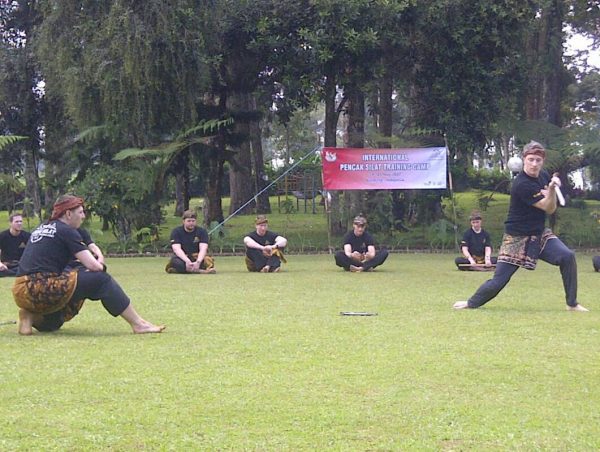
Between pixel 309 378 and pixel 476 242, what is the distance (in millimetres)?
10854

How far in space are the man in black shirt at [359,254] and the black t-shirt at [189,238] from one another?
2.41 meters

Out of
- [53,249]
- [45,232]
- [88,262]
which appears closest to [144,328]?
[88,262]

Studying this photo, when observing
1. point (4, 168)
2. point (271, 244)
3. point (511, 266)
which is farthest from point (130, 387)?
point (4, 168)

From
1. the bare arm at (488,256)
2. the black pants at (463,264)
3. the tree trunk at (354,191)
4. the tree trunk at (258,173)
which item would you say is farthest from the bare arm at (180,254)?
the tree trunk at (258,173)

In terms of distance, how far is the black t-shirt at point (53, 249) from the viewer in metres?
8.34

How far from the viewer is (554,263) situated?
1010cm

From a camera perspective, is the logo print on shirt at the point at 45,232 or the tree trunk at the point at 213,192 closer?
the logo print on shirt at the point at 45,232

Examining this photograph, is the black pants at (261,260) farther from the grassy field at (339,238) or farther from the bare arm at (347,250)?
the grassy field at (339,238)

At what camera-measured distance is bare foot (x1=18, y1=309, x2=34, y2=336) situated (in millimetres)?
8562

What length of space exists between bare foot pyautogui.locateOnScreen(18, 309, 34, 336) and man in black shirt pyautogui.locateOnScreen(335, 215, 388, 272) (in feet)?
27.8

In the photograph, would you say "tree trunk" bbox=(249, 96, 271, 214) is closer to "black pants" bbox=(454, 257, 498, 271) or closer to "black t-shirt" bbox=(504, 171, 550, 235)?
"black pants" bbox=(454, 257, 498, 271)

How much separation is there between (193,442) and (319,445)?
65 cm

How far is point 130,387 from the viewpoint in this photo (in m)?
6.12

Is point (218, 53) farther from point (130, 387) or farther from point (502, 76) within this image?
point (130, 387)
